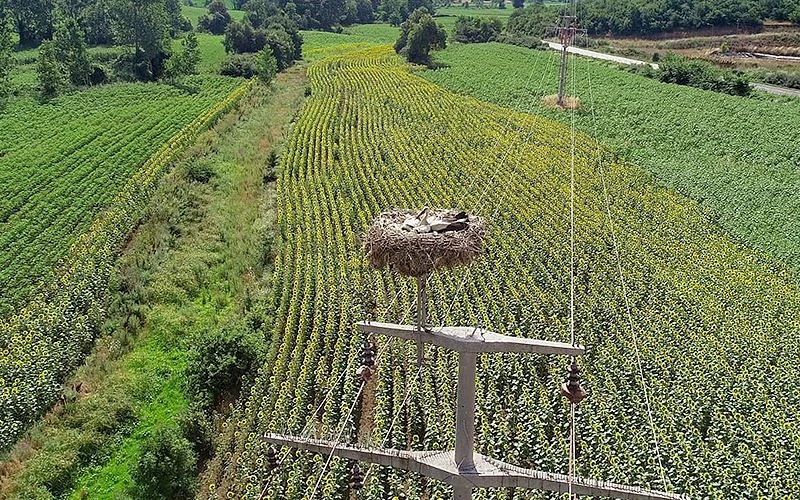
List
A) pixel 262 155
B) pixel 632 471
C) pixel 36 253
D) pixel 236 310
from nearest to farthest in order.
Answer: pixel 632 471 < pixel 236 310 < pixel 36 253 < pixel 262 155

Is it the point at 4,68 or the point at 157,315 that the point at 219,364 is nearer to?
the point at 157,315

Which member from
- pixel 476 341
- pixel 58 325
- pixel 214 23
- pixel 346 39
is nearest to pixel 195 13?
Answer: pixel 214 23

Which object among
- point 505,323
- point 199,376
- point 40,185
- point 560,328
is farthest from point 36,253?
point 560,328

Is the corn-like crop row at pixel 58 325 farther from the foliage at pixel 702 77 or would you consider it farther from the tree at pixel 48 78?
the foliage at pixel 702 77

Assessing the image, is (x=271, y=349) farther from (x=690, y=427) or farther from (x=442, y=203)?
(x=442, y=203)

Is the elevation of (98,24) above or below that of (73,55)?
above

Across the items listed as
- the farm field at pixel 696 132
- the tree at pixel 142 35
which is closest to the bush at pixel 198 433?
the farm field at pixel 696 132
